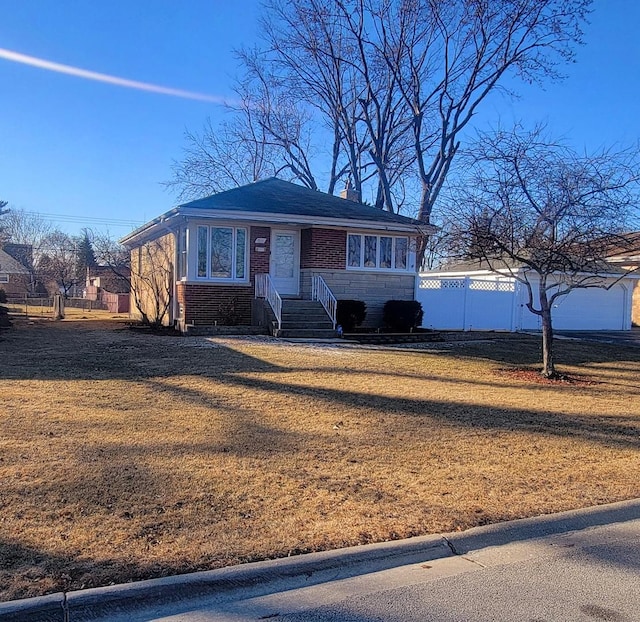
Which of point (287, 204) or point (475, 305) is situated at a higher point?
point (287, 204)

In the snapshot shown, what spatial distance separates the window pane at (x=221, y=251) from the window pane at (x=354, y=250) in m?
3.64

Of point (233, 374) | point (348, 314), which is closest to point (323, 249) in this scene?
point (348, 314)

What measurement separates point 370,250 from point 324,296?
2400mm

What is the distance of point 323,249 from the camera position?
17031mm

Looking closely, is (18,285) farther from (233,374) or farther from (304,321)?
(233,374)

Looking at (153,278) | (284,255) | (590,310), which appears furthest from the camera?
(590,310)

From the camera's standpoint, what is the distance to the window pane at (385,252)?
59.0 ft

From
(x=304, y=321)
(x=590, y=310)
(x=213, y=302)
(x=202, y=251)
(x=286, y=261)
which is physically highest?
(x=202, y=251)

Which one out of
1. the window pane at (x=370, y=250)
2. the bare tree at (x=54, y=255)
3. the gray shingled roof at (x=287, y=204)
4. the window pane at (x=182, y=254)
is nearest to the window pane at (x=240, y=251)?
the gray shingled roof at (x=287, y=204)

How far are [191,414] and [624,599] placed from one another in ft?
15.8

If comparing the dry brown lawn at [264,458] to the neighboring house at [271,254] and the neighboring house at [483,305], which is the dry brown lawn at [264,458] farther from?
the neighboring house at [483,305]

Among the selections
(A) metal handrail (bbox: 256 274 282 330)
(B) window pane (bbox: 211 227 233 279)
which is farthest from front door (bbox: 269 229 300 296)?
(B) window pane (bbox: 211 227 233 279)

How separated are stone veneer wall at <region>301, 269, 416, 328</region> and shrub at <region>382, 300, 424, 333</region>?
41 centimetres

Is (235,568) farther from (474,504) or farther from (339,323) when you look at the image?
(339,323)
